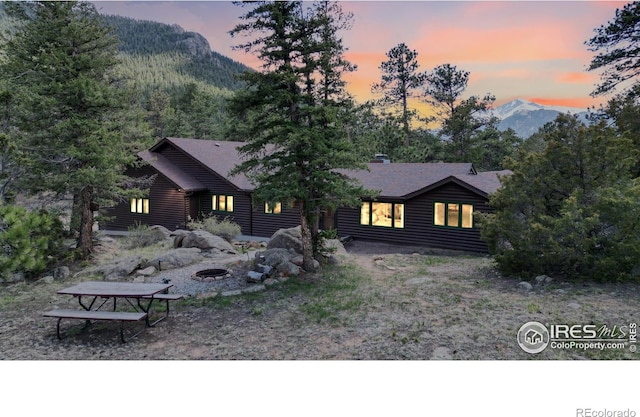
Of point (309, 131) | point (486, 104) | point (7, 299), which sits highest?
point (486, 104)

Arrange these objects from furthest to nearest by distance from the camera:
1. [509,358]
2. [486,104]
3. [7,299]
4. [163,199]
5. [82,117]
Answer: [486,104], [163,199], [82,117], [7,299], [509,358]

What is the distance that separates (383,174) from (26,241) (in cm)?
1580

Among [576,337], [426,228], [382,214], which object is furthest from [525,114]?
[576,337]

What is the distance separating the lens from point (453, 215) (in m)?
17.6

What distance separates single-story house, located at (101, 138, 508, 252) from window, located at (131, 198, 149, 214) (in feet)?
0.20

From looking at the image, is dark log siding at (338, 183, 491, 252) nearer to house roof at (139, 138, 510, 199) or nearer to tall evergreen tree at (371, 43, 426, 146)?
house roof at (139, 138, 510, 199)

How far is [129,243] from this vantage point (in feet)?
58.7

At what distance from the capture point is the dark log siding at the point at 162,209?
22628 millimetres

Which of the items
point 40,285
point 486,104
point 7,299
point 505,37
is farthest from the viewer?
point 486,104

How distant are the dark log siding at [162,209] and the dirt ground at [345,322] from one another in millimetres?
11952

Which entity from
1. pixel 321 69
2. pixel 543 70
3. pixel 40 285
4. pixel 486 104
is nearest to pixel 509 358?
pixel 543 70

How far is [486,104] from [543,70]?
24769 millimetres

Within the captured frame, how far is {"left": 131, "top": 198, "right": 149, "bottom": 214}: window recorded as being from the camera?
2372 cm

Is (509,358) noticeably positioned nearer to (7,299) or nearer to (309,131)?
(309,131)
